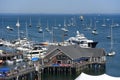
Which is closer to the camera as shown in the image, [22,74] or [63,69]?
[22,74]

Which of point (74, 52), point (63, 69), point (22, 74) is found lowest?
point (63, 69)

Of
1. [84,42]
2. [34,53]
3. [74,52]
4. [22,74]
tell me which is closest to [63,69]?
[74,52]

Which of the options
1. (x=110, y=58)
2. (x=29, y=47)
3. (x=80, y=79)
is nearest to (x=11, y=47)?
(x=29, y=47)

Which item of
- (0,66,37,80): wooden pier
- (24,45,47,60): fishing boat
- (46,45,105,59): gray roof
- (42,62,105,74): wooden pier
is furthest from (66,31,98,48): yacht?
(0,66,37,80): wooden pier

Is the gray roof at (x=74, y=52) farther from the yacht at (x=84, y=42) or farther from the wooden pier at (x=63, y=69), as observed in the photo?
the yacht at (x=84, y=42)

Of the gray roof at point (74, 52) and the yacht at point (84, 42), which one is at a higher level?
the gray roof at point (74, 52)

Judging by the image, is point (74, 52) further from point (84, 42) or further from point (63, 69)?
point (84, 42)

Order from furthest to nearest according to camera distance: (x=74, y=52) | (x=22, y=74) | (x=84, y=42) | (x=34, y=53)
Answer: (x=84, y=42)
(x=34, y=53)
(x=74, y=52)
(x=22, y=74)

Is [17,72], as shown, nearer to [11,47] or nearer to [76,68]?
[76,68]

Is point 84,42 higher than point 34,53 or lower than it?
higher

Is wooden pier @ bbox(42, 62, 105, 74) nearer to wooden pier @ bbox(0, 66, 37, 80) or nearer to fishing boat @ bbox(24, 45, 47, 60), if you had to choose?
wooden pier @ bbox(0, 66, 37, 80)

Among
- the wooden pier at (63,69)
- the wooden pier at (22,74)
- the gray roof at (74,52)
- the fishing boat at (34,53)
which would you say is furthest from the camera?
the fishing boat at (34,53)

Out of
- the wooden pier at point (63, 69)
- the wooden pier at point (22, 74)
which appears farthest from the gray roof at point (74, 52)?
the wooden pier at point (22, 74)

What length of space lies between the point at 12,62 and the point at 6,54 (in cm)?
327
